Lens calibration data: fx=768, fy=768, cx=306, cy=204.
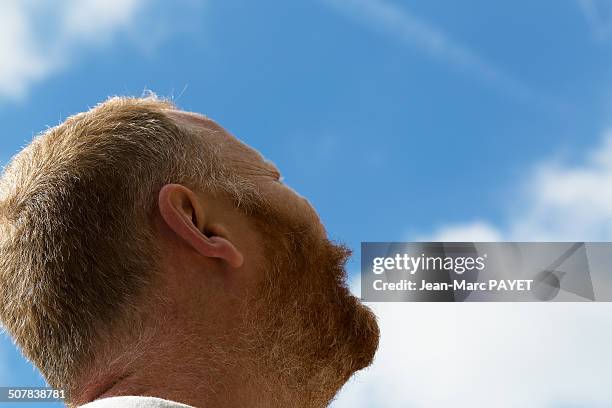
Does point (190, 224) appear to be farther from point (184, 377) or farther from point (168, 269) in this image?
point (184, 377)

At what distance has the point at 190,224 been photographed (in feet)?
8.46

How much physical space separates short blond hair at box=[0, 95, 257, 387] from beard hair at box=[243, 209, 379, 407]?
10.6 inches

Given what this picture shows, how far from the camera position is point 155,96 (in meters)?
3.27

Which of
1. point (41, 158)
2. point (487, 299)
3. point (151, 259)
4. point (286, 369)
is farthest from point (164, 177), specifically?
point (487, 299)

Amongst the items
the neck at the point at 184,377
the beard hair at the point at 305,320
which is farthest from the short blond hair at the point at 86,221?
the beard hair at the point at 305,320

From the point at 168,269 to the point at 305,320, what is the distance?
0.54 metres

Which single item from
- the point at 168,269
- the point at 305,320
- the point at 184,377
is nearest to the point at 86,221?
the point at 168,269

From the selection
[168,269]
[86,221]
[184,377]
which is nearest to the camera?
[184,377]

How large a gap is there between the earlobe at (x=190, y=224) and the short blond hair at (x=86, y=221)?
6 centimetres

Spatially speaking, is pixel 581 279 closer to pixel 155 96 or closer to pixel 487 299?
pixel 487 299

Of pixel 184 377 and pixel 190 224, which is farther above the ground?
pixel 190 224

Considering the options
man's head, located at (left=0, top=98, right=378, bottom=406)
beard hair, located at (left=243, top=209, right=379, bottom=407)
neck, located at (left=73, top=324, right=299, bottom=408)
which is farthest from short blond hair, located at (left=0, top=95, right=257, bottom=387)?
beard hair, located at (left=243, top=209, right=379, bottom=407)

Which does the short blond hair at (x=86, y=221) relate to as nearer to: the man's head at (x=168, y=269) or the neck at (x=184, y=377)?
the man's head at (x=168, y=269)

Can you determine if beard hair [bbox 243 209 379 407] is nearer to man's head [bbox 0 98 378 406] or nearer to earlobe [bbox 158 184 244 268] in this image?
man's head [bbox 0 98 378 406]
